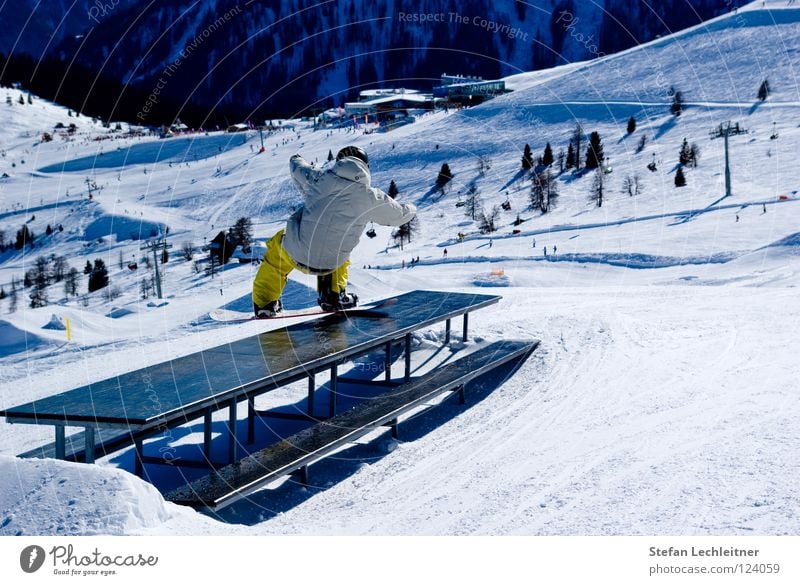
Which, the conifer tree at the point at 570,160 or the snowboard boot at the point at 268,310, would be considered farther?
the conifer tree at the point at 570,160

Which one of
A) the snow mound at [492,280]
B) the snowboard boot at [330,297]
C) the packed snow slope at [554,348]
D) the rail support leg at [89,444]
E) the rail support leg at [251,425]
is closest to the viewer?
the packed snow slope at [554,348]

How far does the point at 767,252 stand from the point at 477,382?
15869 millimetres

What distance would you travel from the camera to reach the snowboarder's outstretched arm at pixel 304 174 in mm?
13016

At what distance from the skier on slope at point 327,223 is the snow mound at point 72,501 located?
5640 mm

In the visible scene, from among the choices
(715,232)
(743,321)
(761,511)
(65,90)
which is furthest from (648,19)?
(761,511)

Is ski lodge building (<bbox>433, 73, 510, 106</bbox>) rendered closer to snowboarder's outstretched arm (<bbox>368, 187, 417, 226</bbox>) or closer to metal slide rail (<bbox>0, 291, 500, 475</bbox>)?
snowboarder's outstretched arm (<bbox>368, 187, 417, 226</bbox>)

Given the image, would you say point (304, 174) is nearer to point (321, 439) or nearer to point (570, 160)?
point (321, 439)

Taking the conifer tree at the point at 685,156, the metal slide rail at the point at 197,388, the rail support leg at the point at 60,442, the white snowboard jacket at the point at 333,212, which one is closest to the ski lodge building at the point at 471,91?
the conifer tree at the point at 685,156

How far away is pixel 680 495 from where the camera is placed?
8641mm

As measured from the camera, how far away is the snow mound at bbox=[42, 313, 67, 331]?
2234 cm

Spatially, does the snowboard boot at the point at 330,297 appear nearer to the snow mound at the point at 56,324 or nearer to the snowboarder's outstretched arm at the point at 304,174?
the snowboarder's outstretched arm at the point at 304,174

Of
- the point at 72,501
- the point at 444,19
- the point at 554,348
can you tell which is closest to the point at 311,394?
the point at 554,348

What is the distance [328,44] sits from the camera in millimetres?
138000
